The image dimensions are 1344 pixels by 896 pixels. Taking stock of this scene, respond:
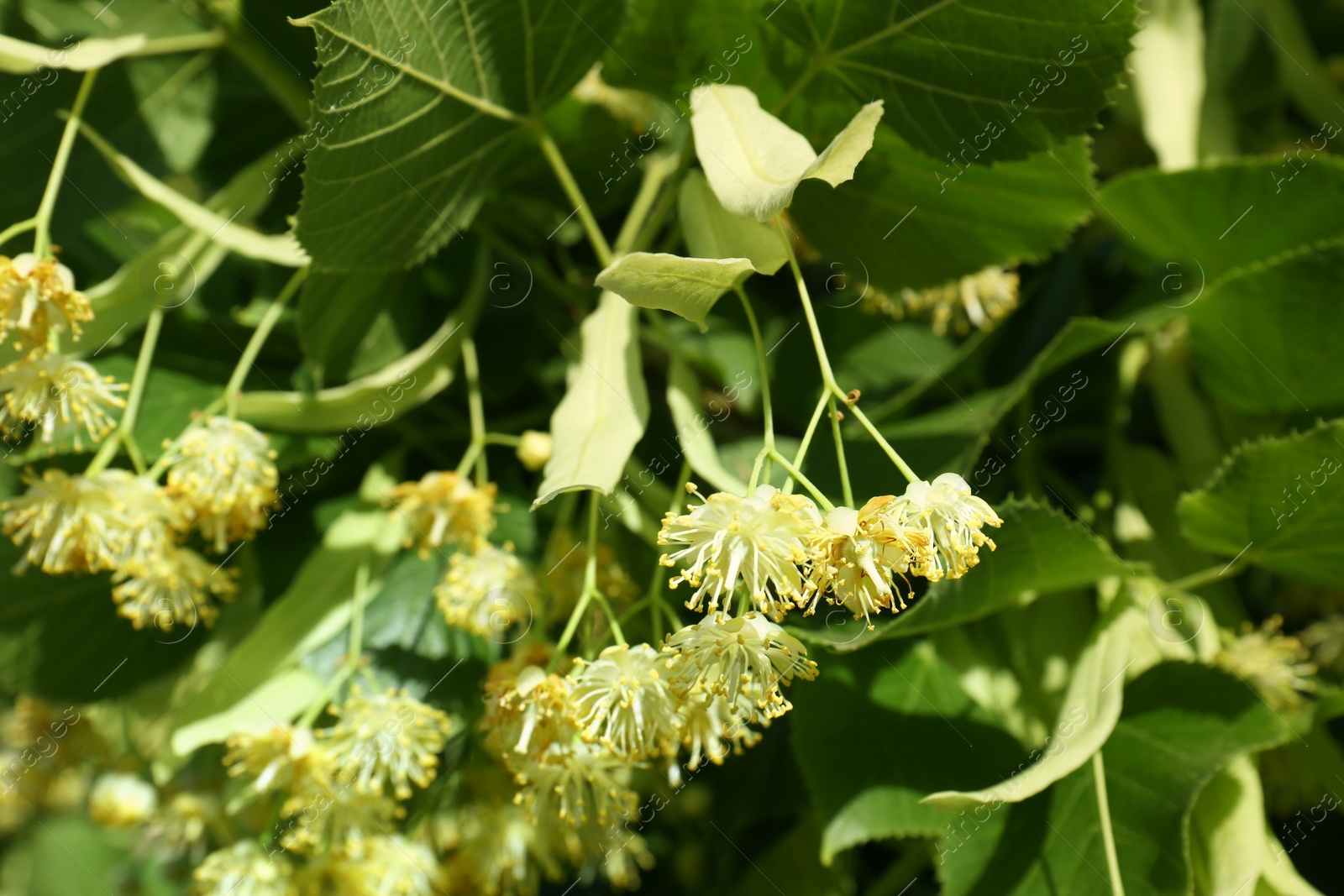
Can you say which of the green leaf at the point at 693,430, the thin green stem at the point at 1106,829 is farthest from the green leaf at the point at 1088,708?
the green leaf at the point at 693,430

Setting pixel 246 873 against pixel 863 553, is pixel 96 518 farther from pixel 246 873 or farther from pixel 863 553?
pixel 863 553

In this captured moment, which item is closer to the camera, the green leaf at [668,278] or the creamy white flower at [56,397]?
the green leaf at [668,278]

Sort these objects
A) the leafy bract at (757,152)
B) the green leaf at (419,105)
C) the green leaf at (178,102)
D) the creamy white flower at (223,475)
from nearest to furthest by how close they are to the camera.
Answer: the leafy bract at (757,152)
the green leaf at (419,105)
the creamy white flower at (223,475)
the green leaf at (178,102)

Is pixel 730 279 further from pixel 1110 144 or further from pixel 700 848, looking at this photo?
pixel 1110 144

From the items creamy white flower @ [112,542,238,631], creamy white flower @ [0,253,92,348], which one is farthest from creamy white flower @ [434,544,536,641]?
creamy white flower @ [0,253,92,348]

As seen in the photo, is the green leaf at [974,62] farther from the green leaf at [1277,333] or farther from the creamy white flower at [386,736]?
the creamy white flower at [386,736]

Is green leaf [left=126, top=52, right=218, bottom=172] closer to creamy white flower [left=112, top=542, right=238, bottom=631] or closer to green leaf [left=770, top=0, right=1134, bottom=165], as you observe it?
creamy white flower [left=112, top=542, right=238, bottom=631]
